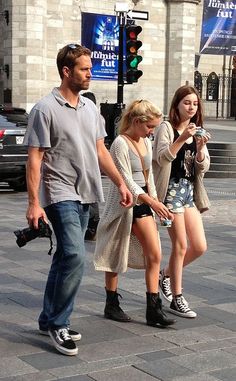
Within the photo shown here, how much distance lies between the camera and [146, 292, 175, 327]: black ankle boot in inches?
209

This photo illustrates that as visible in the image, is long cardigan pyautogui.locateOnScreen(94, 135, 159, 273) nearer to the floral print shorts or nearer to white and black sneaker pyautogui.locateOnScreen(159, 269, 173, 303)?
the floral print shorts

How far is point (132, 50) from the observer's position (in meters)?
16.3

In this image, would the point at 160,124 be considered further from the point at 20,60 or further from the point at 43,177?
the point at 20,60

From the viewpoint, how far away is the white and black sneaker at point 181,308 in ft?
18.5

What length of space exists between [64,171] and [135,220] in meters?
0.91

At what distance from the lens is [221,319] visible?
563 centimetres

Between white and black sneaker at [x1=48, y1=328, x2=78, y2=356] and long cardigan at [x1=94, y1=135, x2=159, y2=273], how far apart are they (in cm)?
78

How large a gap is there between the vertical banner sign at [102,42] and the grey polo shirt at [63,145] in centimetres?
2704

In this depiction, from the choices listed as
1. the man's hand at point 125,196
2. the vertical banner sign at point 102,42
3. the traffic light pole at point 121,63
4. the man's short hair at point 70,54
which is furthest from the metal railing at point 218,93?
the man's short hair at point 70,54

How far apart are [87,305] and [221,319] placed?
3.57 feet

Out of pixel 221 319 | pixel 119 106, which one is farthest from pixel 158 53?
pixel 221 319

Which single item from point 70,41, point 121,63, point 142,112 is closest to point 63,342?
point 142,112

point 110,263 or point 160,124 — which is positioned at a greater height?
point 160,124

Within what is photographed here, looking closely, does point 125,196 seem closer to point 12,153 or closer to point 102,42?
point 12,153
